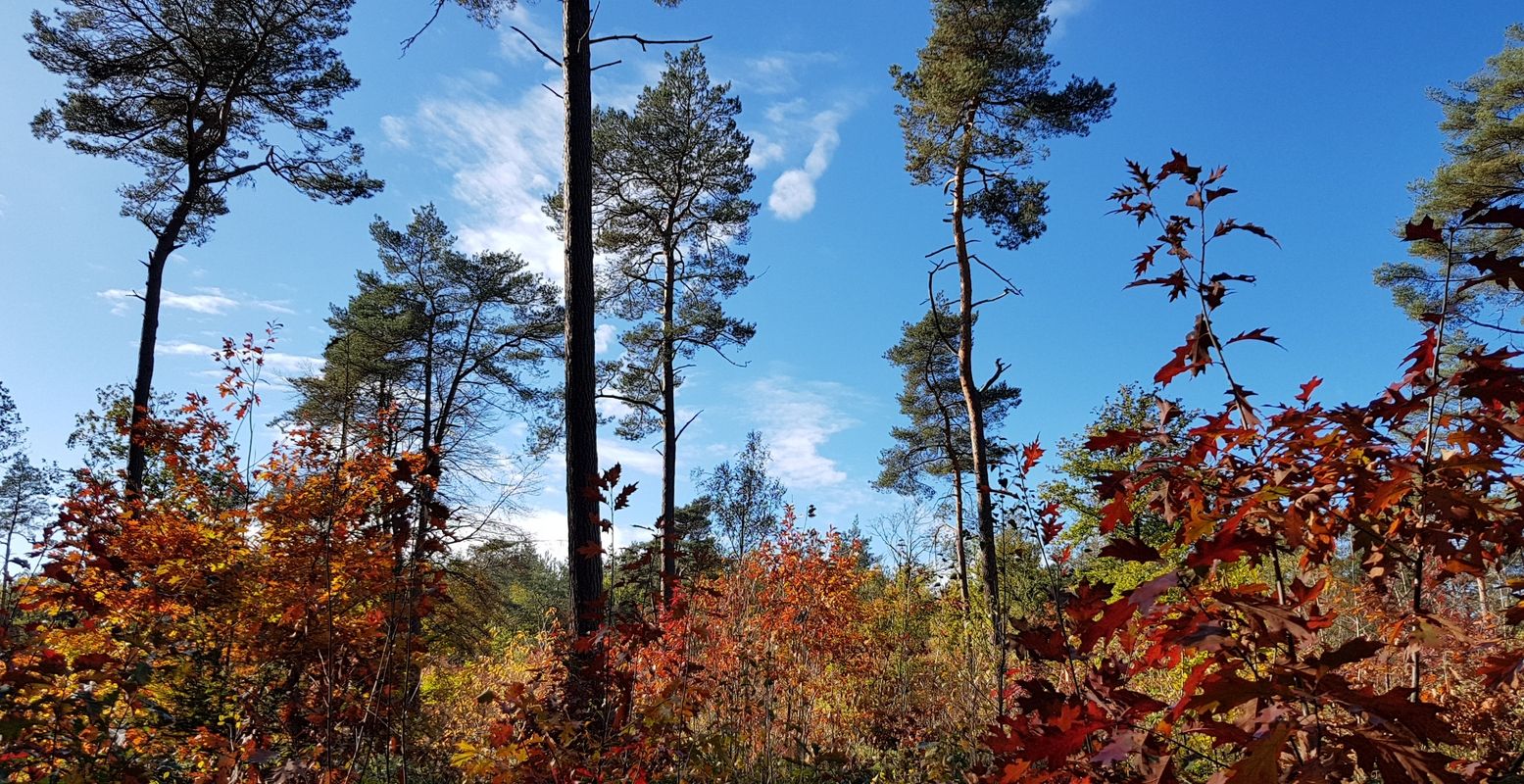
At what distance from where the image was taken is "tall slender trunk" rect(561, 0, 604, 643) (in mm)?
4133

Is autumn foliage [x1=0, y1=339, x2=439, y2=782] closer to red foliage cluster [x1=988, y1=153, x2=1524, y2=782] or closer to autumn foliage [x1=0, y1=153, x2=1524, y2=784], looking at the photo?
autumn foliage [x1=0, y1=153, x2=1524, y2=784]

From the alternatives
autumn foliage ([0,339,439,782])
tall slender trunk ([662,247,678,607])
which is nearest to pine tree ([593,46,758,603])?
tall slender trunk ([662,247,678,607])

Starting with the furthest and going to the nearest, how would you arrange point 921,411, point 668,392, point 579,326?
point 921,411 < point 668,392 < point 579,326

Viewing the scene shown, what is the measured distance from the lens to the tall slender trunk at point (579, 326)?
413 centimetres

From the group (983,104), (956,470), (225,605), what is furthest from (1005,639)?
(983,104)

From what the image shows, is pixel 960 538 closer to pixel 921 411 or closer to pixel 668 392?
pixel 668 392

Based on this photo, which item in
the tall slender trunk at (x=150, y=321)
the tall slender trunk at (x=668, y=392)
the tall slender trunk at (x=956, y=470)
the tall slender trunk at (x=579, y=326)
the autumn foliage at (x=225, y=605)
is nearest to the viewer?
the tall slender trunk at (x=956, y=470)

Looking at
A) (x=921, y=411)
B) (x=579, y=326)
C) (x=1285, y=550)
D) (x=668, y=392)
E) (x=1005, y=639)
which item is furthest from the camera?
(x=921, y=411)

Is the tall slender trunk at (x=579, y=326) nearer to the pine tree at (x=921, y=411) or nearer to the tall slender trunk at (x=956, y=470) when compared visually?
the tall slender trunk at (x=956, y=470)

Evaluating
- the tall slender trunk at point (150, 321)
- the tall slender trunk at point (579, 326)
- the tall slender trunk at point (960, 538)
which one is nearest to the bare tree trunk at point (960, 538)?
the tall slender trunk at point (960, 538)

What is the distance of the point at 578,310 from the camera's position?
4.68 m

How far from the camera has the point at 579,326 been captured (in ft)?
15.2

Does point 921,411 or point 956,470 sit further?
point 921,411

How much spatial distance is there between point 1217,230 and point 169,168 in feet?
42.9
